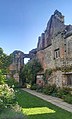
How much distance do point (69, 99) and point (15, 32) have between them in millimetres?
8064

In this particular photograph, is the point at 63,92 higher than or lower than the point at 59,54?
lower

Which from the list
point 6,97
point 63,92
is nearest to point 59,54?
point 63,92

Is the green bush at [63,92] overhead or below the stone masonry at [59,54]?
below

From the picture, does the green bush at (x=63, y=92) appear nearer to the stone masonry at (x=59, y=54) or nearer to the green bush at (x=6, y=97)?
the stone masonry at (x=59, y=54)

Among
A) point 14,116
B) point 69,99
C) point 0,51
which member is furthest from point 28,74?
point 14,116

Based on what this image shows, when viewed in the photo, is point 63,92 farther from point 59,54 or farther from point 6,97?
point 6,97

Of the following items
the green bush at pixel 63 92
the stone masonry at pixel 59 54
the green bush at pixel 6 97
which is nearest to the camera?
the green bush at pixel 6 97

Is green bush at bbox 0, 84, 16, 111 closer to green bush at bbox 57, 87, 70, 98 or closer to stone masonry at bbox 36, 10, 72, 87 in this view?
green bush at bbox 57, 87, 70, 98

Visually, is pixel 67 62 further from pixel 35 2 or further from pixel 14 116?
pixel 14 116

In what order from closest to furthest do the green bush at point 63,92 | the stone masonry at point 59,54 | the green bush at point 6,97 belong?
the green bush at point 6,97 → the green bush at point 63,92 → the stone masonry at point 59,54

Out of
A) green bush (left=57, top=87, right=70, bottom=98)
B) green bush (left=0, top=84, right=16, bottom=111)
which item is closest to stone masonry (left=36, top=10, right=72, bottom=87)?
green bush (left=57, top=87, right=70, bottom=98)

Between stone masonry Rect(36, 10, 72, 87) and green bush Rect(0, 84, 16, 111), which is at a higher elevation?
stone masonry Rect(36, 10, 72, 87)

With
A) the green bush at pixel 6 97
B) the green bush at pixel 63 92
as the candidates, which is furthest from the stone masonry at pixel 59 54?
the green bush at pixel 6 97

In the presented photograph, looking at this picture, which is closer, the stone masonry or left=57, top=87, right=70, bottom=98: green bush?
left=57, top=87, right=70, bottom=98: green bush
